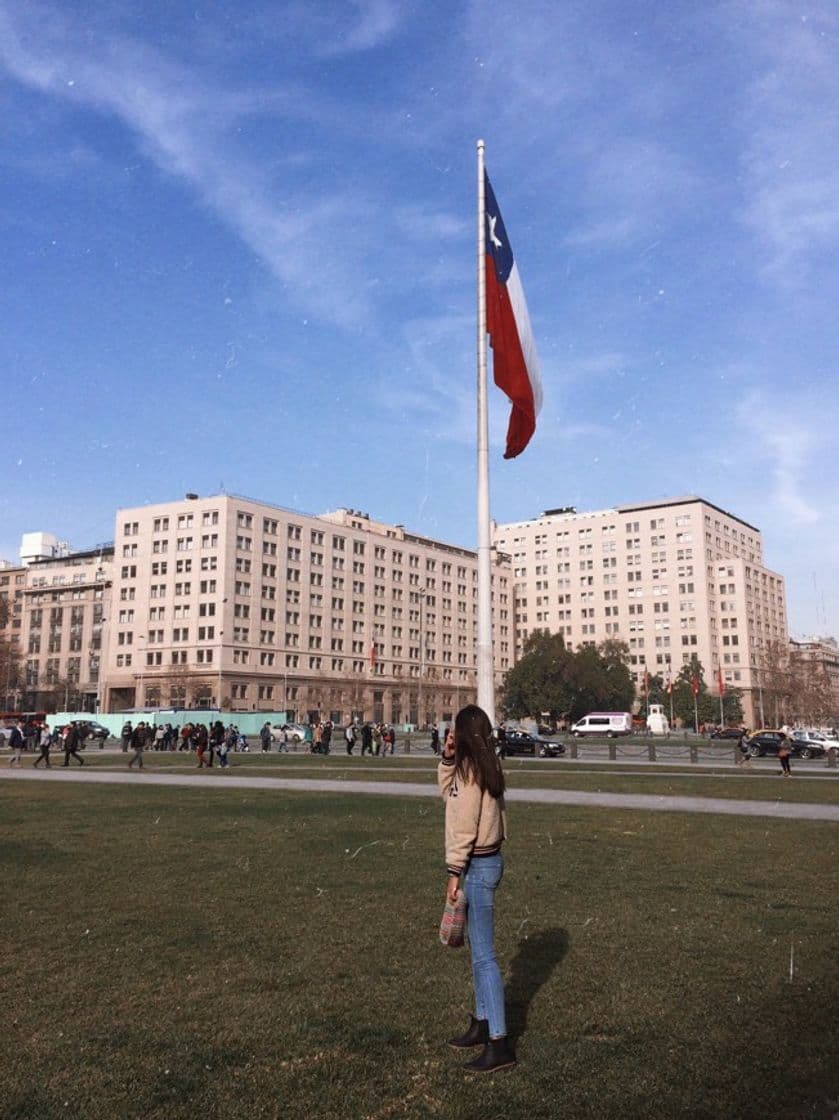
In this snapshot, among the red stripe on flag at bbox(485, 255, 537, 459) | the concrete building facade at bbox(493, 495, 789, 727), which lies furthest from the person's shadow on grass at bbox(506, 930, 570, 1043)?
the concrete building facade at bbox(493, 495, 789, 727)

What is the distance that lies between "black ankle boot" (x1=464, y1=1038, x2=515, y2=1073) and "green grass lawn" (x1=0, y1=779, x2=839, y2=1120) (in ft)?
0.34

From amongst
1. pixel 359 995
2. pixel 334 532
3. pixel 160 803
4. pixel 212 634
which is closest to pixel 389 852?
pixel 359 995

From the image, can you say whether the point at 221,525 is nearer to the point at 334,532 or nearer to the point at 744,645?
the point at 334,532

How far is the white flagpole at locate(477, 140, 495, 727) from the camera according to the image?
1309 centimetres

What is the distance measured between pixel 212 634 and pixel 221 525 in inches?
503

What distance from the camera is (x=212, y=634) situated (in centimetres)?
10175

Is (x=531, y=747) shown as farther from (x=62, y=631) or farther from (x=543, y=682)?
(x=62, y=631)

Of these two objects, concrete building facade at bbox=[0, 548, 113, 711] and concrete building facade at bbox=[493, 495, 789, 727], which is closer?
concrete building facade at bbox=[0, 548, 113, 711]

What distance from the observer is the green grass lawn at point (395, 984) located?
4367 mm

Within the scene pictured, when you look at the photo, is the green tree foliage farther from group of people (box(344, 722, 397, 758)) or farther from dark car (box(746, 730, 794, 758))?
group of people (box(344, 722, 397, 758))

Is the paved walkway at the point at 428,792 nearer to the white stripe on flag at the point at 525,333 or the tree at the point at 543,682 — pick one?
the white stripe on flag at the point at 525,333

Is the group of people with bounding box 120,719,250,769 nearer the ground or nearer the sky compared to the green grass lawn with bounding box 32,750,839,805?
nearer the sky

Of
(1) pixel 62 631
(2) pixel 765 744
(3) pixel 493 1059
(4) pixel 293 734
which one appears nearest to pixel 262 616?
(1) pixel 62 631

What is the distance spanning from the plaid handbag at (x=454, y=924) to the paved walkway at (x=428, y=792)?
13.4m
